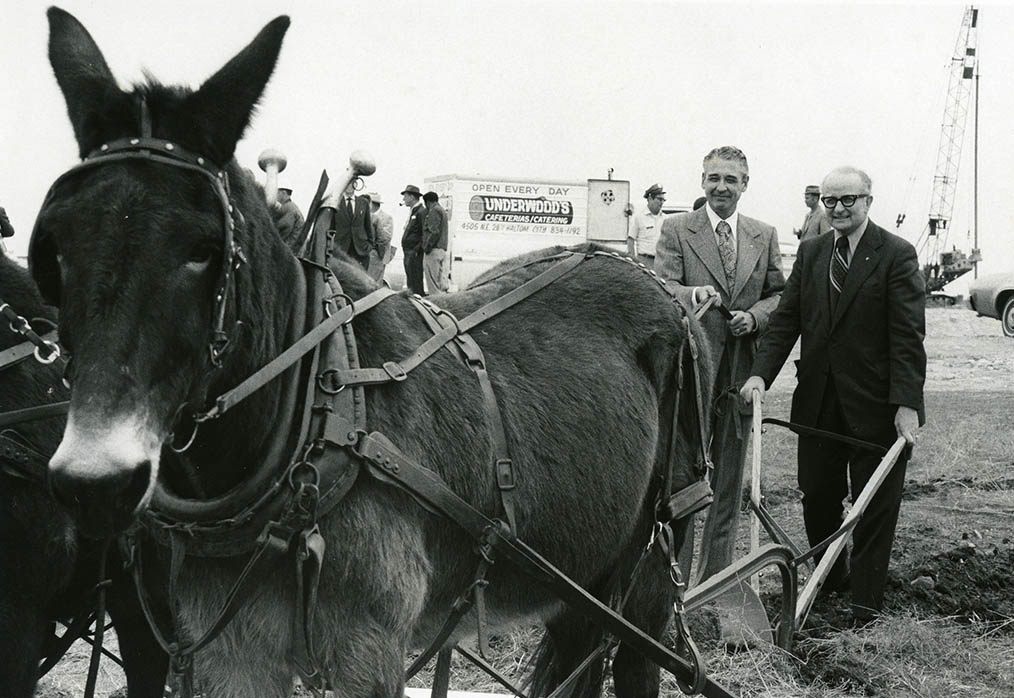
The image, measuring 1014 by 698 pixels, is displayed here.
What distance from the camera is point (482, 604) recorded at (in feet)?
9.12

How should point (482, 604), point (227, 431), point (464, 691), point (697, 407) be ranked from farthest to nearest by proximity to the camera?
point (464, 691)
point (697, 407)
point (482, 604)
point (227, 431)

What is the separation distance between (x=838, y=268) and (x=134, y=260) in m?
4.39

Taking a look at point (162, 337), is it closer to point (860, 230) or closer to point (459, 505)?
point (459, 505)

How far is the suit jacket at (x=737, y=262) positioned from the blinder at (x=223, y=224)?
391 cm

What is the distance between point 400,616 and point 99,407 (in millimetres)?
970

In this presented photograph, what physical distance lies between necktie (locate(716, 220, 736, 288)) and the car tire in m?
9.04

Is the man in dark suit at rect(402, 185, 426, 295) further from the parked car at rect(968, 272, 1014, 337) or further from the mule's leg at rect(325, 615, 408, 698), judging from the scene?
the mule's leg at rect(325, 615, 408, 698)

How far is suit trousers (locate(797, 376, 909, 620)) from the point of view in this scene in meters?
5.30

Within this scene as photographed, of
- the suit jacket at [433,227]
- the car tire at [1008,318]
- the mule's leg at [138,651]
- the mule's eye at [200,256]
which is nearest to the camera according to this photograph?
the mule's eye at [200,256]

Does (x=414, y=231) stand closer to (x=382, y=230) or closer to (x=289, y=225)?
(x=382, y=230)

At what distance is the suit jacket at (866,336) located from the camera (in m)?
5.21

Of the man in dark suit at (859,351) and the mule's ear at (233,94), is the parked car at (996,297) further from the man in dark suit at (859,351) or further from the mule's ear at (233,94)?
the mule's ear at (233,94)

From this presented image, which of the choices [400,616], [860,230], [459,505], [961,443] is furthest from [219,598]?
[961,443]

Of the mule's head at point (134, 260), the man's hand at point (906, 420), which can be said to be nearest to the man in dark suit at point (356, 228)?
the man's hand at point (906, 420)
